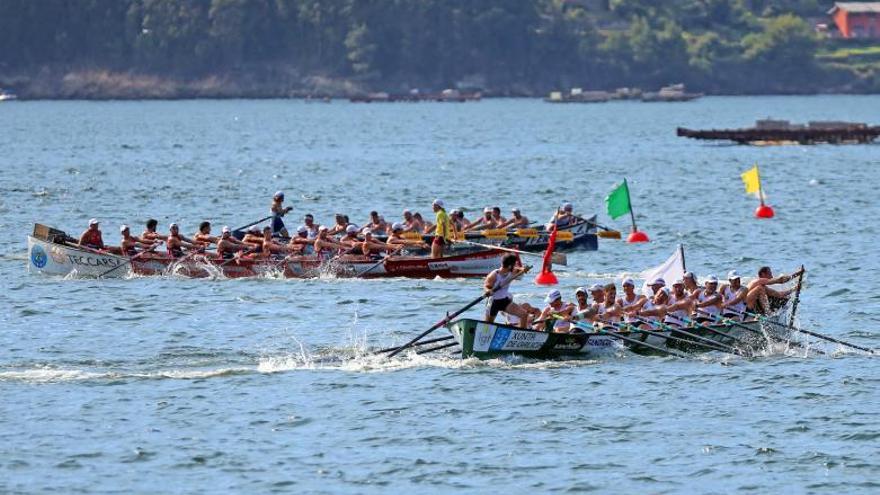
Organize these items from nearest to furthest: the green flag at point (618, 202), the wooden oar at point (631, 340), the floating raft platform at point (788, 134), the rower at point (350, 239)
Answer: the wooden oar at point (631, 340)
the rower at point (350, 239)
the green flag at point (618, 202)
the floating raft platform at point (788, 134)

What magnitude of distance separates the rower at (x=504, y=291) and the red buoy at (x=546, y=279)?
401 inches

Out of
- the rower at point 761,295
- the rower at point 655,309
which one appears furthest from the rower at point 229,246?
the rower at point 761,295

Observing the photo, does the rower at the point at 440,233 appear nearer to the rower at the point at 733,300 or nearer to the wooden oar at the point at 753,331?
the rower at the point at 733,300

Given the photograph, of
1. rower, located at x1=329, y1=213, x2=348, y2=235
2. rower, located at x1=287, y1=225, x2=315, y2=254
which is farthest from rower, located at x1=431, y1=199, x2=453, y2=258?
rower, located at x1=287, y1=225, x2=315, y2=254

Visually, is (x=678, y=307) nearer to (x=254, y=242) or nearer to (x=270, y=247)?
(x=270, y=247)

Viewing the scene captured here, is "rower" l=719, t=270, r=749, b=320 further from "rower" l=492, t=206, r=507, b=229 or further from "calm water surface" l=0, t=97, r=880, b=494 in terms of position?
"rower" l=492, t=206, r=507, b=229

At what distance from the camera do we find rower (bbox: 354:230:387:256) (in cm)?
4972

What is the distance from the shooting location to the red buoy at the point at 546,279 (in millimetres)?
45812

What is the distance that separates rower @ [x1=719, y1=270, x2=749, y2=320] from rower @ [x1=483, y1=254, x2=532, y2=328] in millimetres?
4536

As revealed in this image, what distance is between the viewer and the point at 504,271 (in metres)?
34.8

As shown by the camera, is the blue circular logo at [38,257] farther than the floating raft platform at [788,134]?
No

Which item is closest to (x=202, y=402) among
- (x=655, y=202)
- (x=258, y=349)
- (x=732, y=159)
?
(x=258, y=349)

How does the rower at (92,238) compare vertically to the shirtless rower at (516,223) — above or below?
above

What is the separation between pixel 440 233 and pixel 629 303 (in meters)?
13.4
